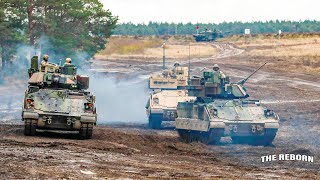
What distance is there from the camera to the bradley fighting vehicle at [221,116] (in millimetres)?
26172

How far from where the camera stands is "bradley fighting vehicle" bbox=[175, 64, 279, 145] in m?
26.2

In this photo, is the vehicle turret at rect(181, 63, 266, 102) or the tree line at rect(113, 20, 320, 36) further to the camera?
the tree line at rect(113, 20, 320, 36)

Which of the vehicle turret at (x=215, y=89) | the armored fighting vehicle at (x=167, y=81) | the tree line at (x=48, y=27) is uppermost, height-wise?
the tree line at (x=48, y=27)

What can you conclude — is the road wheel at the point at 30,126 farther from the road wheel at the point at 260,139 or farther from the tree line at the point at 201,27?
the tree line at the point at 201,27

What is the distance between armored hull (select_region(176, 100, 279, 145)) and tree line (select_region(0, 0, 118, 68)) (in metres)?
30.7

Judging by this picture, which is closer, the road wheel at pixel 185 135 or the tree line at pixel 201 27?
the road wheel at pixel 185 135

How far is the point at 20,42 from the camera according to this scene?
189 feet

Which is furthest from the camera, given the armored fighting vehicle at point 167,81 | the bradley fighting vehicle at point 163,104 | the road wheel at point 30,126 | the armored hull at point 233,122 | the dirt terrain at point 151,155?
the armored fighting vehicle at point 167,81

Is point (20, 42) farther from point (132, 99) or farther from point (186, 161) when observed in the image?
point (186, 161)

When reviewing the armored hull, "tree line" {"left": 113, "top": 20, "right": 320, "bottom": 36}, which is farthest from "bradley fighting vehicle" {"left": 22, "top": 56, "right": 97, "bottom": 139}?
"tree line" {"left": 113, "top": 20, "right": 320, "bottom": 36}

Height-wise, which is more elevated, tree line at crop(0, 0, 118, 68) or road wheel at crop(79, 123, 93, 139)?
tree line at crop(0, 0, 118, 68)

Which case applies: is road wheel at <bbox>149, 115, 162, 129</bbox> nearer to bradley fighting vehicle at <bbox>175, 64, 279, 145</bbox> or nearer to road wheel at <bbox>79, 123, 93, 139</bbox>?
bradley fighting vehicle at <bbox>175, 64, 279, 145</bbox>

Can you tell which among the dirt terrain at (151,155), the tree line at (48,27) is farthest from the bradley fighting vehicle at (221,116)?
the tree line at (48,27)

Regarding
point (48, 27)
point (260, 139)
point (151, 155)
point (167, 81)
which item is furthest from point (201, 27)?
point (151, 155)
